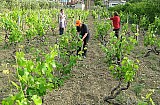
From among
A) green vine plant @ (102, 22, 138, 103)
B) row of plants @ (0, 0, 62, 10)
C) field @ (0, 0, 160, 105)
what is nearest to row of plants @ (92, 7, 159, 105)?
green vine plant @ (102, 22, 138, 103)

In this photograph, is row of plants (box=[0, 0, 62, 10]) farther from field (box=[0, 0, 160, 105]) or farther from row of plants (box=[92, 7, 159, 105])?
field (box=[0, 0, 160, 105])

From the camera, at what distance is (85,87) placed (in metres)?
6.81

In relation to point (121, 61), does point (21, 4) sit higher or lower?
higher

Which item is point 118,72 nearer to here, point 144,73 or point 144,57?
point 144,73

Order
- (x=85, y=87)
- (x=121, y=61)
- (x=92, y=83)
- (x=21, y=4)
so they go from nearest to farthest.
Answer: (x=85, y=87) → (x=92, y=83) → (x=121, y=61) → (x=21, y=4)

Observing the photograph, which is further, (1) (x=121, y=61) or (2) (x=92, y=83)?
(1) (x=121, y=61)

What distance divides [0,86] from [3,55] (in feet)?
10.7

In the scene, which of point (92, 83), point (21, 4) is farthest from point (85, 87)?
point (21, 4)

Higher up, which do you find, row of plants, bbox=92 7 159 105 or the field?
row of plants, bbox=92 7 159 105

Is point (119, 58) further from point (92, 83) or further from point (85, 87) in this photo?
point (85, 87)

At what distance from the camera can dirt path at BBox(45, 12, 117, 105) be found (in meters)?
5.93

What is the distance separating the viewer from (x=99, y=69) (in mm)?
8484

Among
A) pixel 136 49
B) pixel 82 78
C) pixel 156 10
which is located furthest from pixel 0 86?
pixel 156 10

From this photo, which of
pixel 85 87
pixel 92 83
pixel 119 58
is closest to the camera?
pixel 85 87
